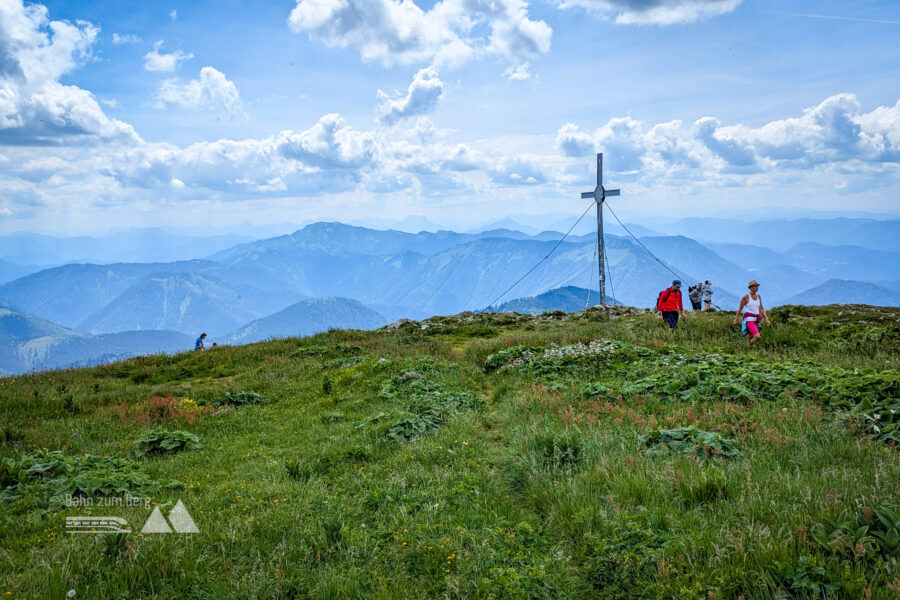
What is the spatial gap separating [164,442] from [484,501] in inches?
282

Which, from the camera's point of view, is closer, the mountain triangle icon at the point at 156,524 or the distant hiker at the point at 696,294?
the mountain triangle icon at the point at 156,524

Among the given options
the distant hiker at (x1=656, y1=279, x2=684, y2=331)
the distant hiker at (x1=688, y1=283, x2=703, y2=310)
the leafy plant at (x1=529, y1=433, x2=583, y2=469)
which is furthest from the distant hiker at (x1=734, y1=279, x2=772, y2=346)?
the distant hiker at (x1=688, y1=283, x2=703, y2=310)

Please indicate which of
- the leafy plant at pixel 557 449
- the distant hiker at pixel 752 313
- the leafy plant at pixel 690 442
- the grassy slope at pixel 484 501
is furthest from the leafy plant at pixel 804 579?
the distant hiker at pixel 752 313

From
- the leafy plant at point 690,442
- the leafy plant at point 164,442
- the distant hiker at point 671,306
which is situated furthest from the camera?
the distant hiker at point 671,306

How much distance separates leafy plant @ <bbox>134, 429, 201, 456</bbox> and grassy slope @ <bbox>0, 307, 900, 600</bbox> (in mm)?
287

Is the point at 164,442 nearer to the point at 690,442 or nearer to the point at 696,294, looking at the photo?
the point at 690,442

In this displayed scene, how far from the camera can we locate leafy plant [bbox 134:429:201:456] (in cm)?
929

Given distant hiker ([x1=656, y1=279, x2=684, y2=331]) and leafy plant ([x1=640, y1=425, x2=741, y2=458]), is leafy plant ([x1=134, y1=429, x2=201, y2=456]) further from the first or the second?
distant hiker ([x1=656, y1=279, x2=684, y2=331])

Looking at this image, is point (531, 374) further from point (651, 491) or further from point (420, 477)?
point (651, 491)

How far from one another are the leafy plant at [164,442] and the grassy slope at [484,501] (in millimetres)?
287

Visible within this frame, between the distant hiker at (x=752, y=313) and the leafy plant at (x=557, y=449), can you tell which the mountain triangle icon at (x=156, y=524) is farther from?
the distant hiker at (x=752, y=313)

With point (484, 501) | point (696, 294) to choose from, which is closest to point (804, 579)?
point (484, 501)

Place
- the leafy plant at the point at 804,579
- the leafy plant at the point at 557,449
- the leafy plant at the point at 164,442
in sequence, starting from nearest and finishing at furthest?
the leafy plant at the point at 804,579, the leafy plant at the point at 557,449, the leafy plant at the point at 164,442

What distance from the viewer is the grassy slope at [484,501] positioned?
14.1ft
